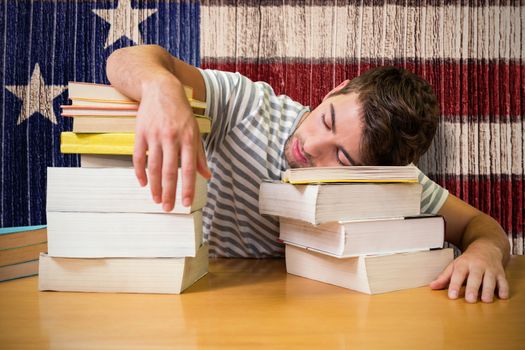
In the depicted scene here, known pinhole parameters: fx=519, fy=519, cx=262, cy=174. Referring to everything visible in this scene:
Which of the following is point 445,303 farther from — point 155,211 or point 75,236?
point 75,236

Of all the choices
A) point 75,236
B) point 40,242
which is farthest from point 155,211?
point 40,242

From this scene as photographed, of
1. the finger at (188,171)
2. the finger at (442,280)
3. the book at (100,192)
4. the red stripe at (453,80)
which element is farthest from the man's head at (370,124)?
the finger at (188,171)

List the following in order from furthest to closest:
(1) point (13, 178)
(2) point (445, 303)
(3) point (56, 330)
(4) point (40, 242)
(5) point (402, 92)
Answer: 1. (1) point (13, 178)
2. (5) point (402, 92)
3. (4) point (40, 242)
4. (2) point (445, 303)
5. (3) point (56, 330)

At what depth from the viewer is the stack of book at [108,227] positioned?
2.85ft

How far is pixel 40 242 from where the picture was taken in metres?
1.04

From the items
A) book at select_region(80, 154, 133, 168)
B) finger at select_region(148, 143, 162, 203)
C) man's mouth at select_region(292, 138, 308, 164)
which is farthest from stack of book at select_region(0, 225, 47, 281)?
man's mouth at select_region(292, 138, 308, 164)

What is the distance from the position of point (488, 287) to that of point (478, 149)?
0.66m

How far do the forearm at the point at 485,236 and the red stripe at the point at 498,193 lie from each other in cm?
21

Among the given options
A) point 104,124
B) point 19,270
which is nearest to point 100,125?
point 104,124

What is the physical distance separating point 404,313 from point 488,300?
18 centimetres

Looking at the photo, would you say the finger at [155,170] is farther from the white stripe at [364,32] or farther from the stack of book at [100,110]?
the white stripe at [364,32]

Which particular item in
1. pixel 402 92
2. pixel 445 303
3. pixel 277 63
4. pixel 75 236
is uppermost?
pixel 277 63

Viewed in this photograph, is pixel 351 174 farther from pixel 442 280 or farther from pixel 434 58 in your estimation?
pixel 434 58

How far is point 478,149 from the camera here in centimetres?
147
